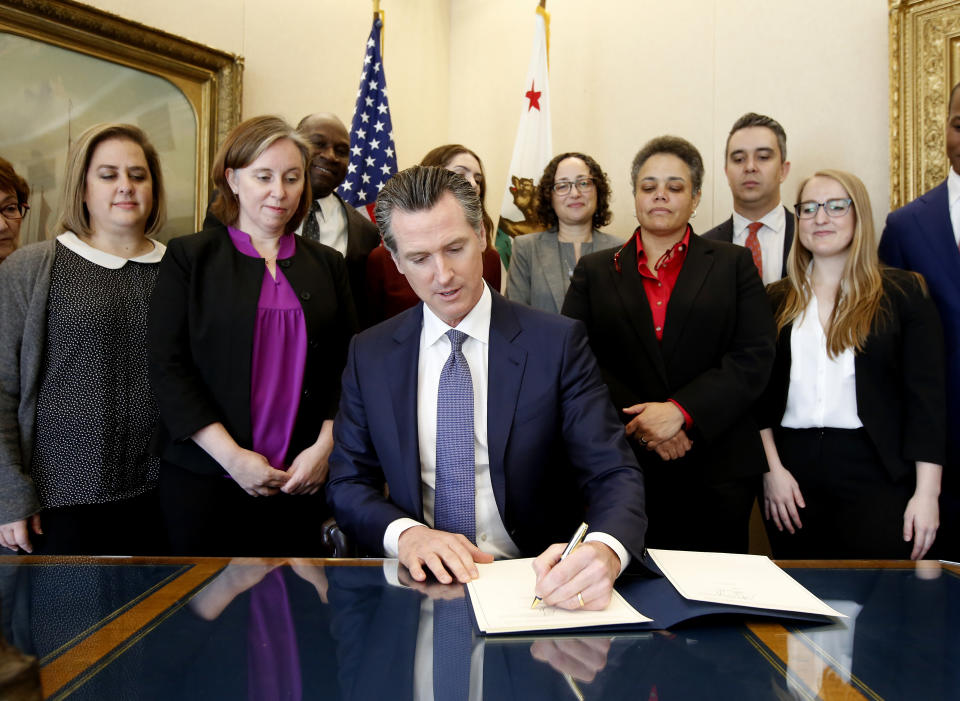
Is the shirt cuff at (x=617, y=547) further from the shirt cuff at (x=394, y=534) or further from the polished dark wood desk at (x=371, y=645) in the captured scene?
the shirt cuff at (x=394, y=534)

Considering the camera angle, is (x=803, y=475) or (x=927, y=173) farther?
(x=927, y=173)

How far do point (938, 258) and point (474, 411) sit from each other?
201cm

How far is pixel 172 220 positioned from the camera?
13.3 ft

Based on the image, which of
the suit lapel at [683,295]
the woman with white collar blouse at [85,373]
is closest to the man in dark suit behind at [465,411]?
the suit lapel at [683,295]

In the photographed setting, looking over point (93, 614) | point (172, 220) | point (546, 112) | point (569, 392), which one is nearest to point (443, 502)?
point (569, 392)

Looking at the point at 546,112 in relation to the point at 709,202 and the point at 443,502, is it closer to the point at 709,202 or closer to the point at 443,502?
the point at 709,202

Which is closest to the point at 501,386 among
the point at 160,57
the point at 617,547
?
the point at 617,547

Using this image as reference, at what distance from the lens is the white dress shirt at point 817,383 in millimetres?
2648

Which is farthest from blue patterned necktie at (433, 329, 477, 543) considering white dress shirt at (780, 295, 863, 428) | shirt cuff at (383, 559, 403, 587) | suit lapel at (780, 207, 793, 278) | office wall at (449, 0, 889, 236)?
office wall at (449, 0, 889, 236)

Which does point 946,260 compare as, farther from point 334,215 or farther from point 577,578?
point 334,215

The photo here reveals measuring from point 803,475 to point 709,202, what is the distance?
2.32 meters

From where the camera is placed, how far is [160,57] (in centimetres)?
400

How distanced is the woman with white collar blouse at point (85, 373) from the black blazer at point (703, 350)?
1553 millimetres

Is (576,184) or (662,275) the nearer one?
(662,275)
